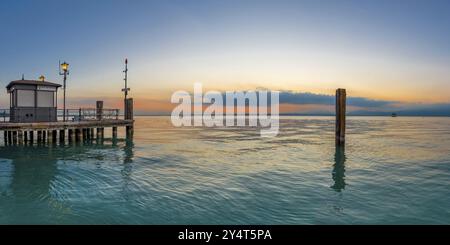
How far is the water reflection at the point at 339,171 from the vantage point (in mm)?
11105

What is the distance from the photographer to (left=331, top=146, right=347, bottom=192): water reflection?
1111 cm

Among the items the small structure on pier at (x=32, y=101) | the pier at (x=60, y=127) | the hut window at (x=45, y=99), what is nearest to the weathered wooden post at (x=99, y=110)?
the pier at (x=60, y=127)

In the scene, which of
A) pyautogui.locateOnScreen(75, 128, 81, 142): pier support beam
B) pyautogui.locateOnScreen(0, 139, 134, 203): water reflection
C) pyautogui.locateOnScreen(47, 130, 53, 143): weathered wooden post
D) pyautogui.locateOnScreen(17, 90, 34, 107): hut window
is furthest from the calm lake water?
pyautogui.locateOnScreen(17, 90, 34, 107): hut window

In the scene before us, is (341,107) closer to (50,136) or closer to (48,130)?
(48,130)

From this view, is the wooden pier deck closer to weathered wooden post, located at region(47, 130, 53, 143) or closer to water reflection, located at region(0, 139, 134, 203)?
weathered wooden post, located at region(47, 130, 53, 143)

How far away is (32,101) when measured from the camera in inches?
882

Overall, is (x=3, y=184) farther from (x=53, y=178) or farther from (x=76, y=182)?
(x=76, y=182)

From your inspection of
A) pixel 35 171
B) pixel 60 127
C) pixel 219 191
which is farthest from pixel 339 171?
pixel 60 127

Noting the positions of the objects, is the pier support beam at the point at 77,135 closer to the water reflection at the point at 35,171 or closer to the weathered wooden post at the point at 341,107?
the water reflection at the point at 35,171

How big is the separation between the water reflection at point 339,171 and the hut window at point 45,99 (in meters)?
23.6

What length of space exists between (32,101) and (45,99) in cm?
96
